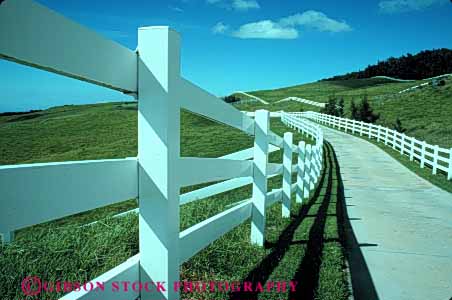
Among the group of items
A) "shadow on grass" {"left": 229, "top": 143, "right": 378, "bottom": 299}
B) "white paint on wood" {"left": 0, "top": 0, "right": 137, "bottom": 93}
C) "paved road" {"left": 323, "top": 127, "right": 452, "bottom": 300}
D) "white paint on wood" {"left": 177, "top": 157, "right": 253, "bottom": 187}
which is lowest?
"paved road" {"left": 323, "top": 127, "right": 452, "bottom": 300}

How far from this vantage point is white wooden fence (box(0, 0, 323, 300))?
51.7 inches

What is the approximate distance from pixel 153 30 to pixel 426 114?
46.8 m

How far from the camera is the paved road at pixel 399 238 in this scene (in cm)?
414

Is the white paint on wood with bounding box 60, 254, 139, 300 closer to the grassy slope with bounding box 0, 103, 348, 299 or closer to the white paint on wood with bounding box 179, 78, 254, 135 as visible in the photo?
the grassy slope with bounding box 0, 103, 348, 299

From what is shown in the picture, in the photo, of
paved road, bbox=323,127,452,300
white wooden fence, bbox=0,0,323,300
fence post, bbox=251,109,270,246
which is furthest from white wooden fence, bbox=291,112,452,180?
white wooden fence, bbox=0,0,323,300

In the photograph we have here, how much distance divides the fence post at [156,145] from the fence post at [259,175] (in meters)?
2.78

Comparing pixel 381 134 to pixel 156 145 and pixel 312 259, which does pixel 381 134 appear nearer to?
pixel 312 259

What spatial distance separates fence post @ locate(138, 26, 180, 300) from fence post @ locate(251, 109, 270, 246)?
2.78 m

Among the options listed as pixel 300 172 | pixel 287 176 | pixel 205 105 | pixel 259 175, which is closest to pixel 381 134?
pixel 300 172

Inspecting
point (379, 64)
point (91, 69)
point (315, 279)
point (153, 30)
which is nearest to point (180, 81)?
point (153, 30)

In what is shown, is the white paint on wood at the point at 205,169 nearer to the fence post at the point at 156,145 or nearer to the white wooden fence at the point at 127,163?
the white wooden fence at the point at 127,163

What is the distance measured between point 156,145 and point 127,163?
17cm

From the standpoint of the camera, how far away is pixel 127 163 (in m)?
1.98

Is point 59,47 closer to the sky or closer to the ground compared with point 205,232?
closer to the sky
